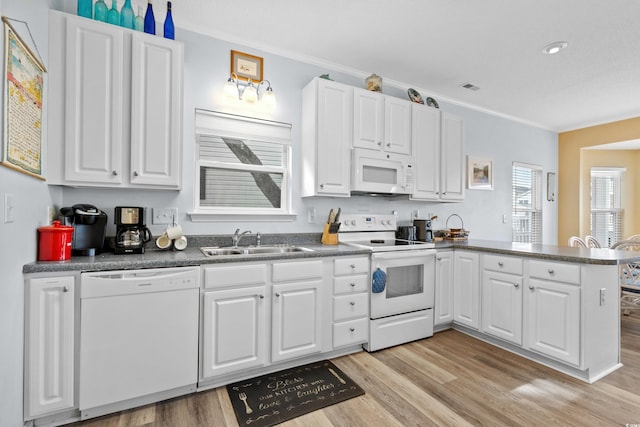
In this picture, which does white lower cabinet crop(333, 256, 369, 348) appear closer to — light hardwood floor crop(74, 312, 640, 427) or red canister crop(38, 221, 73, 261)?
light hardwood floor crop(74, 312, 640, 427)

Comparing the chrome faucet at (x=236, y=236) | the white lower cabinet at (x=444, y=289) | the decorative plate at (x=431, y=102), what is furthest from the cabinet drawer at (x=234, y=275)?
the decorative plate at (x=431, y=102)

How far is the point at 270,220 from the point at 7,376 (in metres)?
1.85

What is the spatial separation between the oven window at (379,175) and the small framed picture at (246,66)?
127 cm

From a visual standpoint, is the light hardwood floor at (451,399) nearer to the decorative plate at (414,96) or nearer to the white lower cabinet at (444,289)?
the white lower cabinet at (444,289)

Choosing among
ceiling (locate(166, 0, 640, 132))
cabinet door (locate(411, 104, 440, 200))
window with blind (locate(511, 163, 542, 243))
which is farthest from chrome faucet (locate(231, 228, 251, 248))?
window with blind (locate(511, 163, 542, 243))

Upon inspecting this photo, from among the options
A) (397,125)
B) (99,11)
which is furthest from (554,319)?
(99,11)

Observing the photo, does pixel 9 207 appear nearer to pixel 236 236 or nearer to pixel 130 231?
pixel 130 231

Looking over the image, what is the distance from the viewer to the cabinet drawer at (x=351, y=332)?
2.46m

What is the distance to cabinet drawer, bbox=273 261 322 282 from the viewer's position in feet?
7.25

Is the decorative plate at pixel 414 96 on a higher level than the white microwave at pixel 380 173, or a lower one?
higher

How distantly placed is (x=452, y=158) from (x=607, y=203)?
149 inches

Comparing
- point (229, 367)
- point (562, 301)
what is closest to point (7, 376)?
point (229, 367)

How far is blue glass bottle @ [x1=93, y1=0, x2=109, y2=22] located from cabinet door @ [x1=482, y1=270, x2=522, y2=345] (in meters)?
3.53

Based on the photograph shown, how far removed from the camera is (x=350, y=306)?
251 cm
